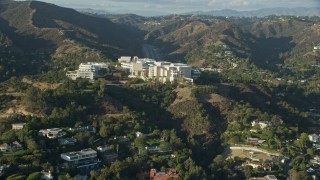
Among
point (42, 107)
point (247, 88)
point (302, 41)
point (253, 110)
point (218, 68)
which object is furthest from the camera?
point (302, 41)

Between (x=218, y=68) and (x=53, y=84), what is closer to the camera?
(x=53, y=84)

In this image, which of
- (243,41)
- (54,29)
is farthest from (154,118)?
(243,41)

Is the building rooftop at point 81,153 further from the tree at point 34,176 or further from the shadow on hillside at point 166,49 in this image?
the shadow on hillside at point 166,49

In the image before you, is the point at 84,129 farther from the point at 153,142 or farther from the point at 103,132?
the point at 153,142

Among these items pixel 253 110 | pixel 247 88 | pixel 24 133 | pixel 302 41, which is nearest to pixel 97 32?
pixel 302 41

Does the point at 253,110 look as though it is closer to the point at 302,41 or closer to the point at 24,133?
the point at 24,133
